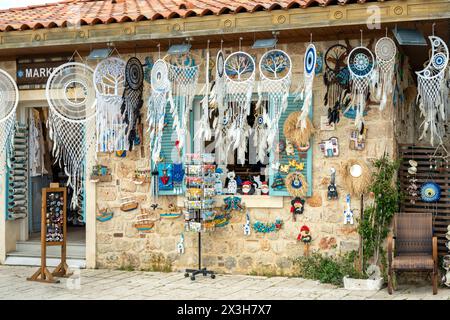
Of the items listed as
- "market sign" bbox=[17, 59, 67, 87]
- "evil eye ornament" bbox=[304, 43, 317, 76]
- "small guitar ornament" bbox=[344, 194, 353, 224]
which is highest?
"market sign" bbox=[17, 59, 67, 87]

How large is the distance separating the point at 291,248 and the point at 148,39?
3343 millimetres

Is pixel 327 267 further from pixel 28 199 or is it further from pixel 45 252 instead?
pixel 28 199

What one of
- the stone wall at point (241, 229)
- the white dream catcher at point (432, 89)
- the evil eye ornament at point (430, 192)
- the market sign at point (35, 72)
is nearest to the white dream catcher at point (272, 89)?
the stone wall at point (241, 229)

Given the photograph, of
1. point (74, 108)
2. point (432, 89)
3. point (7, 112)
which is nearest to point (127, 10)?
point (74, 108)

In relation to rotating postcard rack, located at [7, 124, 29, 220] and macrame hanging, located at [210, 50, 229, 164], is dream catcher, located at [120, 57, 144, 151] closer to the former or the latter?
macrame hanging, located at [210, 50, 229, 164]

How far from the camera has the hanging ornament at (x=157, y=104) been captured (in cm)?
868

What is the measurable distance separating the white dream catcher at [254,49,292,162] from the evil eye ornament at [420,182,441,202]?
2.04m

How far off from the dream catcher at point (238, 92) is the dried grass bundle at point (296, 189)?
0.80 m

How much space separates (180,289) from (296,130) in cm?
254

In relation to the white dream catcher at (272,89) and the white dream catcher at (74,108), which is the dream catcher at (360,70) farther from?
the white dream catcher at (74,108)

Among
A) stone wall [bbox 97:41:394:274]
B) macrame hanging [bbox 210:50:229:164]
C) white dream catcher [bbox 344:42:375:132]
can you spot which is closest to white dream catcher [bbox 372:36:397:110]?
white dream catcher [bbox 344:42:375:132]

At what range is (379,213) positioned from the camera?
316 inches

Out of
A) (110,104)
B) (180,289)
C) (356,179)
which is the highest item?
(110,104)

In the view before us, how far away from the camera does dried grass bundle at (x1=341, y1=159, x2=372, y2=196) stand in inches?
323
